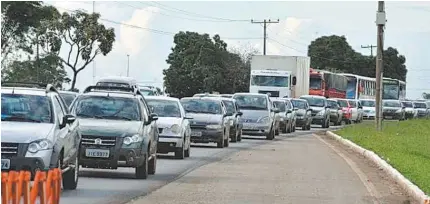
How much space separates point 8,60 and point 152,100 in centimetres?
2997

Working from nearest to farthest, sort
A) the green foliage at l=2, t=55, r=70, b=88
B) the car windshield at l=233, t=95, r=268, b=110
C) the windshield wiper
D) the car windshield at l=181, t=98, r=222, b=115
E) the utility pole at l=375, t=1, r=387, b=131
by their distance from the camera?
1. the windshield wiper
2. the car windshield at l=181, t=98, r=222, b=115
3. the utility pole at l=375, t=1, r=387, b=131
4. the car windshield at l=233, t=95, r=268, b=110
5. the green foliage at l=2, t=55, r=70, b=88

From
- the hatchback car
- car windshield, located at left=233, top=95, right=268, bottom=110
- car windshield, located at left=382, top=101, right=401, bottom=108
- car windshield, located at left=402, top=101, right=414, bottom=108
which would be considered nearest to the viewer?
car windshield, located at left=233, top=95, right=268, bottom=110

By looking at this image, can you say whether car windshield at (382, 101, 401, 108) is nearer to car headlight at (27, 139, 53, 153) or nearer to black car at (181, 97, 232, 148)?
black car at (181, 97, 232, 148)

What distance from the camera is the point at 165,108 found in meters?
26.8

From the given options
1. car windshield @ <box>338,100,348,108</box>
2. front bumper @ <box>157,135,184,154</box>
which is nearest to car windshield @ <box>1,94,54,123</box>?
front bumper @ <box>157,135,184,154</box>

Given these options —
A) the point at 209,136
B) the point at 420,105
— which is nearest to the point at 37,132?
the point at 209,136

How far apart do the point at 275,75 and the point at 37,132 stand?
1660 inches

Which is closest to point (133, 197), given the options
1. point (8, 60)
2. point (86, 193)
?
point (86, 193)

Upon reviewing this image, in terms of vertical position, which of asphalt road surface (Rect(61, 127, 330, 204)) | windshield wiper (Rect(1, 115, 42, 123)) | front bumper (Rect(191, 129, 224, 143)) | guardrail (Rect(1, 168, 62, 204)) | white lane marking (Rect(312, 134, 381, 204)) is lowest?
white lane marking (Rect(312, 134, 381, 204))

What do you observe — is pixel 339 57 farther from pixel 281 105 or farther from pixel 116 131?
pixel 116 131

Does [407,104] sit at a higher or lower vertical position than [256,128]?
higher

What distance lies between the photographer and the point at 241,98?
133 feet

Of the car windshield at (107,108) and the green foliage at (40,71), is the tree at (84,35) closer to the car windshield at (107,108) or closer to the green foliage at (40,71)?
the green foliage at (40,71)

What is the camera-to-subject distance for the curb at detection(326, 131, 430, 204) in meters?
16.7
